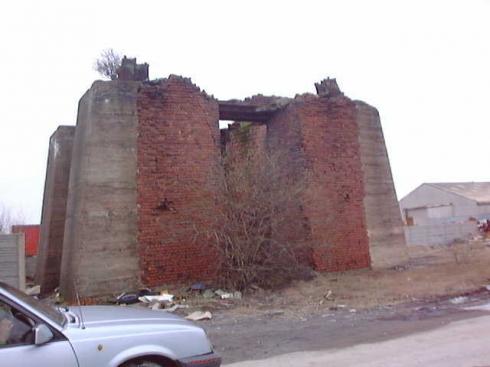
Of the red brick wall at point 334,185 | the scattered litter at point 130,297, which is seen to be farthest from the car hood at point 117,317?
the red brick wall at point 334,185

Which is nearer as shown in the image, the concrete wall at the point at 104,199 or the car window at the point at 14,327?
the car window at the point at 14,327

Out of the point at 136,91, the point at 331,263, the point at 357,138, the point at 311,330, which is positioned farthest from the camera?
the point at 357,138

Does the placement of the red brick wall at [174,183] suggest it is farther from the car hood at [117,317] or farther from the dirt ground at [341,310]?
the car hood at [117,317]

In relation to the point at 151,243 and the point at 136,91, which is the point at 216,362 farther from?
the point at 136,91

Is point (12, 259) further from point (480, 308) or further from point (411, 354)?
point (480, 308)

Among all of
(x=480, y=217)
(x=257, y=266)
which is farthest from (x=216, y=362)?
(x=480, y=217)

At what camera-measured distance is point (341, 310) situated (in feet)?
33.1

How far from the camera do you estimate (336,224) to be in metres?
14.8

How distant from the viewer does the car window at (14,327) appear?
354cm

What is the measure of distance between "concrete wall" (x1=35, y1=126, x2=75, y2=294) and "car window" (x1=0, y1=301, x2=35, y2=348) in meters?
11.7

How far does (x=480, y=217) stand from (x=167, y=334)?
52.3 metres

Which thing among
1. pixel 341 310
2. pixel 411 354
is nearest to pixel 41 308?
pixel 411 354

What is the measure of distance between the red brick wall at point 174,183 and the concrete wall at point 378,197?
510cm

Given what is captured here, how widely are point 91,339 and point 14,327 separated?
0.53 metres
